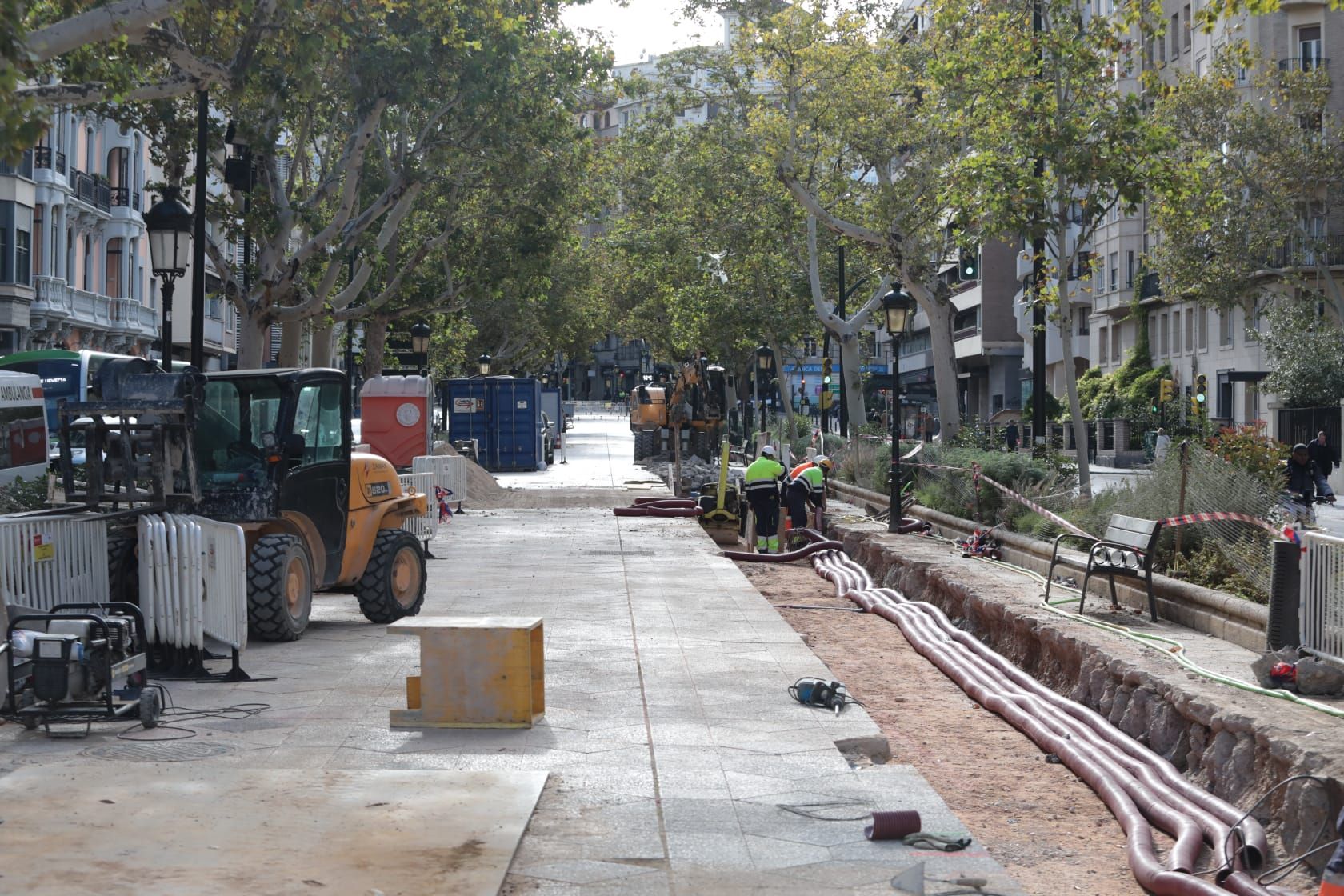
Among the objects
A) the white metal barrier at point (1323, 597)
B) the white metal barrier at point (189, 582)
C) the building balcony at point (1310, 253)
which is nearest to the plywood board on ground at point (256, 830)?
the white metal barrier at point (189, 582)

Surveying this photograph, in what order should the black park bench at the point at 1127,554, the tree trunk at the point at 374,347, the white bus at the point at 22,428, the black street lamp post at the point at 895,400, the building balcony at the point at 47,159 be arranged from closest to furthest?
the black park bench at the point at 1127,554 < the black street lamp post at the point at 895,400 < the white bus at the point at 22,428 < the tree trunk at the point at 374,347 < the building balcony at the point at 47,159

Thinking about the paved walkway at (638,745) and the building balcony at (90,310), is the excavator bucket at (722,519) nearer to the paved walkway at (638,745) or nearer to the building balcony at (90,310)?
the paved walkway at (638,745)

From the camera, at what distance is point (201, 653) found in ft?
36.0

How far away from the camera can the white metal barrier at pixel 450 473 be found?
29516 millimetres

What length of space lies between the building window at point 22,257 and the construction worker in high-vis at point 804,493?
27589mm

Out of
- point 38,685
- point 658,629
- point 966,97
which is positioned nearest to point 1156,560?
point 658,629

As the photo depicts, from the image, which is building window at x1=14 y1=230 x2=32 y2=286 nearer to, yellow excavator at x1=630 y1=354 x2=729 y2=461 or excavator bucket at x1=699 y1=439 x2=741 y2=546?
yellow excavator at x1=630 y1=354 x2=729 y2=461

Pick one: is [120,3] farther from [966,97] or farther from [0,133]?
[966,97]

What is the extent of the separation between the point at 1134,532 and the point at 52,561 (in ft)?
26.9

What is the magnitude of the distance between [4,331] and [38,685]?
3972 cm

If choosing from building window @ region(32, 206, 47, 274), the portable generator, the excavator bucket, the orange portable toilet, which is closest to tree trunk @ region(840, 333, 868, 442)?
the orange portable toilet

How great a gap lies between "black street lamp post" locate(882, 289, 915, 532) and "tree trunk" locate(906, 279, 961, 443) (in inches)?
147

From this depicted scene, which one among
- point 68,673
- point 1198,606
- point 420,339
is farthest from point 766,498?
point 420,339

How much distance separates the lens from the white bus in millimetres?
27797
